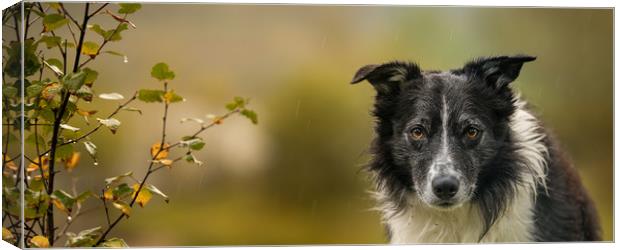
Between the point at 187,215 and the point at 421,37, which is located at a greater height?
the point at 421,37

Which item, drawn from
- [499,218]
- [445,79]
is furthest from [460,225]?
[445,79]

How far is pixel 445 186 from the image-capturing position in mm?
5480

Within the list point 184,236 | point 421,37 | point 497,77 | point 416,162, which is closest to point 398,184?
point 416,162

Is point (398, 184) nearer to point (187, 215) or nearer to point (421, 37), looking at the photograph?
point (421, 37)

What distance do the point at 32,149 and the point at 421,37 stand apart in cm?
305

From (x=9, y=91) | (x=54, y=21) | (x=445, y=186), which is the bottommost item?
(x=445, y=186)

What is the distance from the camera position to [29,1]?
5305mm

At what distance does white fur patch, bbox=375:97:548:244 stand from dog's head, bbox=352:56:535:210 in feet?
0.41

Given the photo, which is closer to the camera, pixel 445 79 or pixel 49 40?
pixel 49 40

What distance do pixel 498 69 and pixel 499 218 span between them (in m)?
0.91

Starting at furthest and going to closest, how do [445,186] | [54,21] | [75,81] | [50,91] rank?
[445,186], [54,21], [50,91], [75,81]

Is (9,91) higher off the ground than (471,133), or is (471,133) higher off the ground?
(9,91)

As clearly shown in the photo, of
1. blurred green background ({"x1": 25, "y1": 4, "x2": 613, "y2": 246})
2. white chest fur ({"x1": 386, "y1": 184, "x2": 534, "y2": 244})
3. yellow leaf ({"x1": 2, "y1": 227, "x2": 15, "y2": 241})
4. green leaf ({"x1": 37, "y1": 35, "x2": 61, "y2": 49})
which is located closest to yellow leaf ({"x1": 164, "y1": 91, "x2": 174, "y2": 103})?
green leaf ({"x1": 37, "y1": 35, "x2": 61, "y2": 49})

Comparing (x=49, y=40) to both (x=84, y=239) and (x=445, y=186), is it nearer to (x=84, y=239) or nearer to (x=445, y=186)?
(x=84, y=239)
